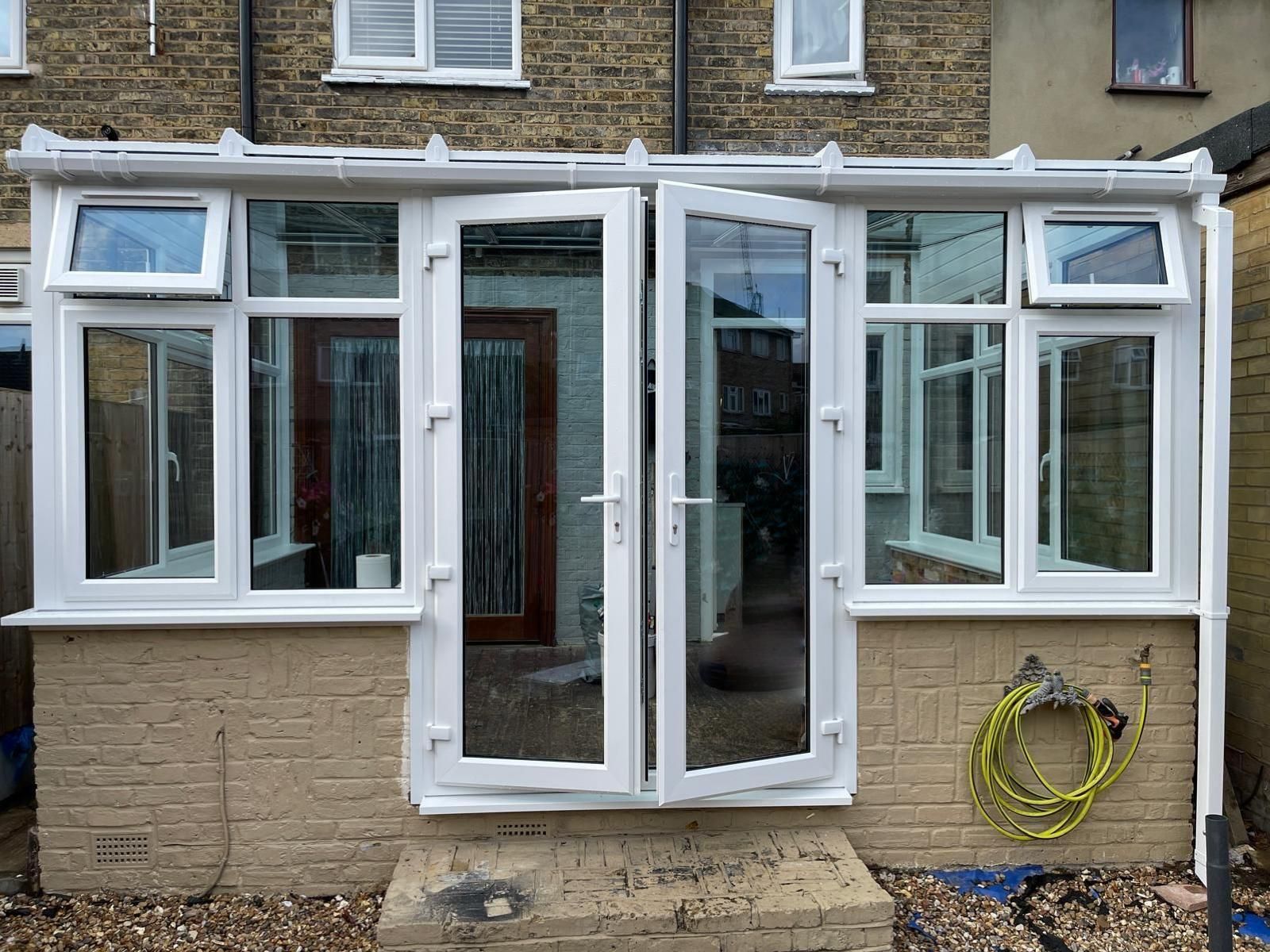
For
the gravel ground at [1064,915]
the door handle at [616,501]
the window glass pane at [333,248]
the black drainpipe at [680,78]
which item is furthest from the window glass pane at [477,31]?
the gravel ground at [1064,915]

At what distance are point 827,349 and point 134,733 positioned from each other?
2964mm

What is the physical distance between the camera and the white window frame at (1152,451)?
314cm

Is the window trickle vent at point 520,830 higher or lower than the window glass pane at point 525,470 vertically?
lower

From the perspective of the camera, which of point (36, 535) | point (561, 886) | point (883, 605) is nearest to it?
point (561, 886)

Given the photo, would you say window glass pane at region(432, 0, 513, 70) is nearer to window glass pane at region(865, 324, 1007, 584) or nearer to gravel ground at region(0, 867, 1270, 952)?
window glass pane at region(865, 324, 1007, 584)

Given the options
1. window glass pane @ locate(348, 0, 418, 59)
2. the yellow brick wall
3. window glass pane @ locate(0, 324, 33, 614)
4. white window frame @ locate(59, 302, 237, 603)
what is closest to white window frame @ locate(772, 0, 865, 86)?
window glass pane @ locate(348, 0, 418, 59)

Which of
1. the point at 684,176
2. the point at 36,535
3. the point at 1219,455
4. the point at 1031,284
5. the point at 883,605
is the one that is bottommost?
the point at 883,605

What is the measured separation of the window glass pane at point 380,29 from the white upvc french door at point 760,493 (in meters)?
3.68

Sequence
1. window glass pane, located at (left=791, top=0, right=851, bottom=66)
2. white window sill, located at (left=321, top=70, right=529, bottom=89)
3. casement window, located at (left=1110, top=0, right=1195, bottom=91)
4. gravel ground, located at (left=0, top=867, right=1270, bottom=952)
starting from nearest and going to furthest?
gravel ground, located at (left=0, top=867, right=1270, bottom=952)
white window sill, located at (left=321, top=70, right=529, bottom=89)
window glass pane, located at (left=791, top=0, right=851, bottom=66)
casement window, located at (left=1110, top=0, right=1195, bottom=91)

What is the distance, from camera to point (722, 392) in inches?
120

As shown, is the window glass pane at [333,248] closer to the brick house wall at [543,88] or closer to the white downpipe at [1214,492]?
the brick house wall at [543,88]

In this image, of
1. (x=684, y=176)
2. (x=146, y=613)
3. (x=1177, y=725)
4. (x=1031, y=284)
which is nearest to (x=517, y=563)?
(x=146, y=613)

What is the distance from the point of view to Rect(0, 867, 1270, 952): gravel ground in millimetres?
2742

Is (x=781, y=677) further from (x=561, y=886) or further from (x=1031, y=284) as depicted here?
(x=1031, y=284)
